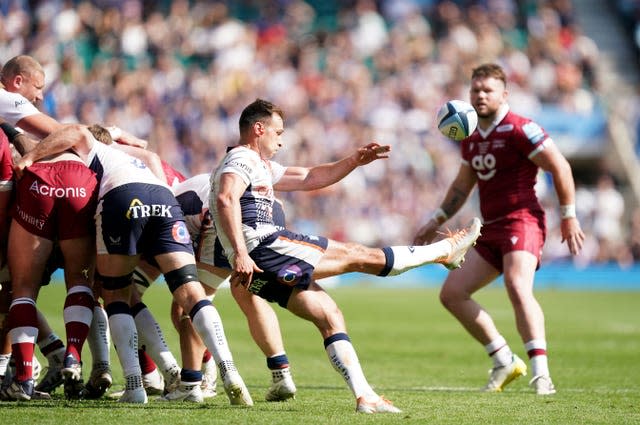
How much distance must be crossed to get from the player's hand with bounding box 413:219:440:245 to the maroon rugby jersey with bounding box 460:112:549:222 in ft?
1.86

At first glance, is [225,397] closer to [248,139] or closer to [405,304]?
[248,139]

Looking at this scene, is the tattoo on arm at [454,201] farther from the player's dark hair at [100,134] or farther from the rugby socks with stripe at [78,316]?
the rugby socks with stripe at [78,316]

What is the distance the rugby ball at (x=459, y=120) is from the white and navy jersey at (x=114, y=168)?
267 centimetres

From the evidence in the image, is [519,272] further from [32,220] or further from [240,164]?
[32,220]

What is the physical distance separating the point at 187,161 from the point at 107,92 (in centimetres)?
248

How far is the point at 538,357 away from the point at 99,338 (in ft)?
12.7

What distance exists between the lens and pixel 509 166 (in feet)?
32.6

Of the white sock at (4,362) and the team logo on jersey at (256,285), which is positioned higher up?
the team logo on jersey at (256,285)

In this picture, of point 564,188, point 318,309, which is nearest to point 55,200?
point 318,309

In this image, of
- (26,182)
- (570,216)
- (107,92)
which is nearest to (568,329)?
(570,216)

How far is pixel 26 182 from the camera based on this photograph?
26.3 feet

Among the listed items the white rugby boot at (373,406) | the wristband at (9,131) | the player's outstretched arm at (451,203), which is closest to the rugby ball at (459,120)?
the player's outstretched arm at (451,203)

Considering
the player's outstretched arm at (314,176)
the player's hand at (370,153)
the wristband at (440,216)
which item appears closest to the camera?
the player's hand at (370,153)

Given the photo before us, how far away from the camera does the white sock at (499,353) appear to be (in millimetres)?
9625
